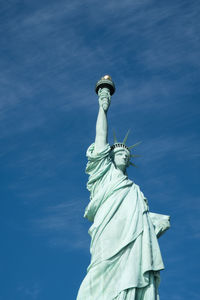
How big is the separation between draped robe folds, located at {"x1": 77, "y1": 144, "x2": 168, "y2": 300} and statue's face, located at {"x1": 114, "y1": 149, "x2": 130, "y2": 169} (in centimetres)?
26

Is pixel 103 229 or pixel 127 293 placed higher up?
pixel 103 229

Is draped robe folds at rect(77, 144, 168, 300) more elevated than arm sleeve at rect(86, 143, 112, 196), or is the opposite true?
arm sleeve at rect(86, 143, 112, 196)

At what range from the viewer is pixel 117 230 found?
16297mm

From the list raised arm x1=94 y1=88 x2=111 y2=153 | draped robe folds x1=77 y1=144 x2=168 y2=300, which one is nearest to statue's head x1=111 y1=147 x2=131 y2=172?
draped robe folds x1=77 y1=144 x2=168 y2=300

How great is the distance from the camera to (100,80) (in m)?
19.4

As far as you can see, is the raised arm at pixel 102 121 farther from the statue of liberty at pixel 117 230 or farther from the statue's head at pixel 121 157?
the statue's head at pixel 121 157

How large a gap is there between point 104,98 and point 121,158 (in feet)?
6.85

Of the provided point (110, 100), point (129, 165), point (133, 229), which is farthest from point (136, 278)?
point (110, 100)

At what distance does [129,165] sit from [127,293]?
16.1ft

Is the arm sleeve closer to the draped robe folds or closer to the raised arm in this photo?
the draped robe folds

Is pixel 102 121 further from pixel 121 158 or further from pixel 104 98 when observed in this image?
pixel 121 158

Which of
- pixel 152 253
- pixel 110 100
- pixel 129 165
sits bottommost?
pixel 152 253

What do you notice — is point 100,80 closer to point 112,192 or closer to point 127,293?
point 112,192

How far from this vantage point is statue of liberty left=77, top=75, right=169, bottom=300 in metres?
15.4
